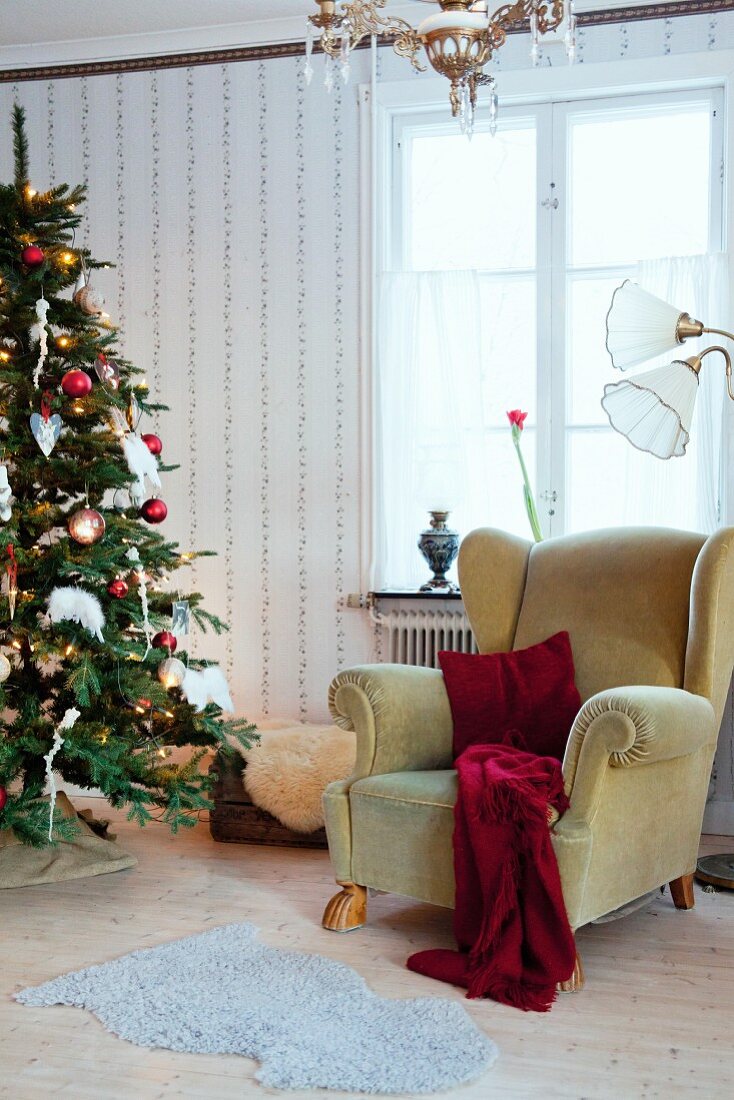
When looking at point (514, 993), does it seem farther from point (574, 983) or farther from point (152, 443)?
point (152, 443)

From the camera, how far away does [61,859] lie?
131 inches

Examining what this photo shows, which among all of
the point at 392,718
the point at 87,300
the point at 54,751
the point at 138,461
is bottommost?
the point at 54,751

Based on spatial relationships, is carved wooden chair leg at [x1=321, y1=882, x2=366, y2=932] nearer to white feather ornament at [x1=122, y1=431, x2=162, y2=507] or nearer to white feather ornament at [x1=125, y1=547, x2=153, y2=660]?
white feather ornament at [x1=125, y1=547, x2=153, y2=660]

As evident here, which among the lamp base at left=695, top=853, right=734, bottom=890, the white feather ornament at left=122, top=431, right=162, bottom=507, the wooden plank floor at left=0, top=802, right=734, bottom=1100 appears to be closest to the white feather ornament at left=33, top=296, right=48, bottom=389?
the white feather ornament at left=122, top=431, right=162, bottom=507

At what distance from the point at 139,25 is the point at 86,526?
7.42ft

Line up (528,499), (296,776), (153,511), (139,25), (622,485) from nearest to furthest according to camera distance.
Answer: (153,511), (296,776), (528,499), (622,485), (139,25)

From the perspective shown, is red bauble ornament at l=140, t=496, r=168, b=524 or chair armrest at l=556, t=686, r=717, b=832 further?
red bauble ornament at l=140, t=496, r=168, b=524

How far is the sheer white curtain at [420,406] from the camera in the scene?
410cm

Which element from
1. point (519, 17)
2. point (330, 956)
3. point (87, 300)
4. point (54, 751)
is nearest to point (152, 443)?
point (87, 300)

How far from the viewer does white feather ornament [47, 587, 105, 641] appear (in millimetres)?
3039

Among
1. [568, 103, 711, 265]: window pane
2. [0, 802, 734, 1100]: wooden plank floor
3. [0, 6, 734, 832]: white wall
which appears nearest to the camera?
[0, 802, 734, 1100]: wooden plank floor

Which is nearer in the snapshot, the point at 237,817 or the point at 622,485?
the point at 237,817

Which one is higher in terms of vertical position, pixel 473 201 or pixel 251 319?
pixel 473 201

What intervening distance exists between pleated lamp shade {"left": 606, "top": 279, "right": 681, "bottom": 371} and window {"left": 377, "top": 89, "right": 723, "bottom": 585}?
704 mm
